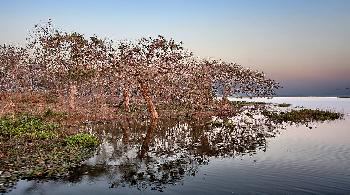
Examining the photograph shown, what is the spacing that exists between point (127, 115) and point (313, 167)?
3291cm

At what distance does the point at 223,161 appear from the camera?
2170cm

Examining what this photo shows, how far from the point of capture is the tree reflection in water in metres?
18.3

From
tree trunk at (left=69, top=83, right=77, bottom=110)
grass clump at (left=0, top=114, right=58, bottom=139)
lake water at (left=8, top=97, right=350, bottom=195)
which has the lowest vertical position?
lake water at (left=8, top=97, right=350, bottom=195)

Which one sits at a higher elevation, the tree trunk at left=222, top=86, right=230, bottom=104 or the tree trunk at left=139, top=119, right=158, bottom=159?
the tree trunk at left=222, top=86, right=230, bottom=104

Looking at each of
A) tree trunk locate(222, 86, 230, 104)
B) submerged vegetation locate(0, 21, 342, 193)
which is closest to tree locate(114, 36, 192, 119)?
submerged vegetation locate(0, 21, 342, 193)

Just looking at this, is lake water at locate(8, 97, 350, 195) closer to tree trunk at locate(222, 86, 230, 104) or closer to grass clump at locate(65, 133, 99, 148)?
grass clump at locate(65, 133, 99, 148)

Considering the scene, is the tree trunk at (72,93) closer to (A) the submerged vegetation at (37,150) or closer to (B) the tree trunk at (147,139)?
(B) the tree trunk at (147,139)

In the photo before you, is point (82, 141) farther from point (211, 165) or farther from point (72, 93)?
point (72, 93)

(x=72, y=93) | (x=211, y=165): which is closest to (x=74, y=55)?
(x=72, y=93)

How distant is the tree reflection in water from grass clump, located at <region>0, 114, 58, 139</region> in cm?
418

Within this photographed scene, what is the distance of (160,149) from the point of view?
25.8 metres

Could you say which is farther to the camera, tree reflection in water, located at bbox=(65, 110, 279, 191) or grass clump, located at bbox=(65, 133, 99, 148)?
grass clump, located at bbox=(65, 133, 99, 148)

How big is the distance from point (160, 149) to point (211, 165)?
587 centimetres

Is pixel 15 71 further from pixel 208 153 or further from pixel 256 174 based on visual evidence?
pixel 256 174
